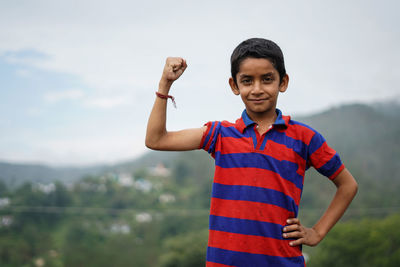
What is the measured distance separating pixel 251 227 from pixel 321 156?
406 millimetres

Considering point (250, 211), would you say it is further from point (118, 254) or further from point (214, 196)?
point (118, 254)

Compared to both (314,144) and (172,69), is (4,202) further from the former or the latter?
(314,144)

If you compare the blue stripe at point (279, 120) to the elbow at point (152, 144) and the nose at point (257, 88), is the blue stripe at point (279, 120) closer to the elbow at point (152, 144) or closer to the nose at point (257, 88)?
the nose at point (257, 88)

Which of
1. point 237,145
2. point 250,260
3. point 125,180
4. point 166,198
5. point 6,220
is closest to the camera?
point 250,260

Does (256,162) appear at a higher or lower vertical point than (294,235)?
higher

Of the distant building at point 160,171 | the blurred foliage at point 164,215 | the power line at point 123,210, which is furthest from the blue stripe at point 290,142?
the distant building at point 160,171

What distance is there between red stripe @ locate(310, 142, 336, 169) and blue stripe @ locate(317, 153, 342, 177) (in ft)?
0.05

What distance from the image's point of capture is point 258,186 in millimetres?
1380

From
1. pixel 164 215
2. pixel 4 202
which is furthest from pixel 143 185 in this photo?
pixel 4 202

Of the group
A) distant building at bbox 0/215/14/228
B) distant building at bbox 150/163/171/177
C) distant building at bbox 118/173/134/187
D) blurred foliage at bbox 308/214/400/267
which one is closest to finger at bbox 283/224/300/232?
blurred foliage at bbox 308/214/400/267

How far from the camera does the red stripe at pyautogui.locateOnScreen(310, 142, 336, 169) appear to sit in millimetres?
1473

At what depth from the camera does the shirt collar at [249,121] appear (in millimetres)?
1472

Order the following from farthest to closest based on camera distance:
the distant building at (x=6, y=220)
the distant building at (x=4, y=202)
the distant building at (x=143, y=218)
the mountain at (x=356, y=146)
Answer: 1. the mountain at (x=356, y=146)
2. the distant building at (x=143, y=218)
3. the distant building at (x=6, y=220)
4. the distant building at (x=4, y=202)

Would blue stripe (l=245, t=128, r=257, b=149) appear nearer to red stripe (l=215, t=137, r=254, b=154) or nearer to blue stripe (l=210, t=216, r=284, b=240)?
red stripe (l=215, t=137, r=254, b=154)
